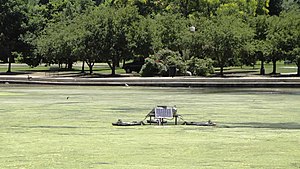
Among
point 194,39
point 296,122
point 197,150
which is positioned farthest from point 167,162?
point 194,39

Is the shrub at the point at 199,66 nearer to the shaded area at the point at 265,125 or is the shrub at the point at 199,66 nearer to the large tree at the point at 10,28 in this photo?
the large tree at the point at 10,28

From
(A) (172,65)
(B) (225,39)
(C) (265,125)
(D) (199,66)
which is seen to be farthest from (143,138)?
(B) (225,39)

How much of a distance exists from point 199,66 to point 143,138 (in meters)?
39.4

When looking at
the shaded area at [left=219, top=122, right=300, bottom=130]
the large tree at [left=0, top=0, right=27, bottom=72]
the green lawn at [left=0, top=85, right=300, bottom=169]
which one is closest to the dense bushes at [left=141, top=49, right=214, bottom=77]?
the large tree at [left=0, top=0, right=27, bottom=72]

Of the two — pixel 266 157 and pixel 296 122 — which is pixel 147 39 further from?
pixel 266 157

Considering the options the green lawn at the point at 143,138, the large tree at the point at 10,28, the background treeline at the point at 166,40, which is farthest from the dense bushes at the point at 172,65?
the green lawn at the point at 143,138

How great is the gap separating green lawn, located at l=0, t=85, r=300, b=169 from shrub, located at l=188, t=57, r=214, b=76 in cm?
Result: 2761

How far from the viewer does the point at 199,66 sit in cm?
5628

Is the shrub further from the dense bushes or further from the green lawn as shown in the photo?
the green lawn

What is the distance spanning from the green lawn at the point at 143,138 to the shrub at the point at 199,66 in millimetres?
27606

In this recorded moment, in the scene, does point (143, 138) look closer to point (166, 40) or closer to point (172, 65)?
point (172, 65)

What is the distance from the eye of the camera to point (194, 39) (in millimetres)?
57812

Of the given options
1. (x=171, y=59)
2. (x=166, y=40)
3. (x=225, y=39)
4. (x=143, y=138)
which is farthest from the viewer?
(x=166, y=40)

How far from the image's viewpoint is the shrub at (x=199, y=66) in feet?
185
